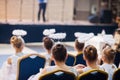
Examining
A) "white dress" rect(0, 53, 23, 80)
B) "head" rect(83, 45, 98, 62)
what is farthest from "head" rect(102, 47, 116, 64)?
"white dress" rect(0, 53, 23, 80)

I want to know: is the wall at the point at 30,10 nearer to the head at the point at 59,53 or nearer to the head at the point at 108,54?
the head at the point at 108,54

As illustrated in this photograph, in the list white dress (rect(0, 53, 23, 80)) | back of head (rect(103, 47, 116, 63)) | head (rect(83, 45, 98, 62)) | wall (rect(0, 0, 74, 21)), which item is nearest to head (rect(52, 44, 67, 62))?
head (rect(83, 45, 98, 62))

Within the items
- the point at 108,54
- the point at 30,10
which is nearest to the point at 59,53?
the point at 108,54

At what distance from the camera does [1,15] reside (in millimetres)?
10469

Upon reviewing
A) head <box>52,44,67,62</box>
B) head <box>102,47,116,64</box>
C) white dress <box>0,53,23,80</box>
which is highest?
head <box>52,44,67,62</box>

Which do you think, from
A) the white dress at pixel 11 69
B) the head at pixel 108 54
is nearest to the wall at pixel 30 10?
the white dress at pixel 11 69

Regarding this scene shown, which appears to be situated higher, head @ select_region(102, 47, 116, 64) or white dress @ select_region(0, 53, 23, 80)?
head @ select_region(102, 47, 116, 64)

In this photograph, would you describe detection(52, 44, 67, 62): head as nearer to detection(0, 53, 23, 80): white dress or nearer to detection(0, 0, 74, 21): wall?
detection(0, 53, 23, 80): white dress

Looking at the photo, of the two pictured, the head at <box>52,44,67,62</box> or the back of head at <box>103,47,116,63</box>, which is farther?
the back of head at <box>103,47,116,63</box>

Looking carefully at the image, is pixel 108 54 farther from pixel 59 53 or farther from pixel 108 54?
pixel 59 53

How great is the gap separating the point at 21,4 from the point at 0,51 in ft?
12.9

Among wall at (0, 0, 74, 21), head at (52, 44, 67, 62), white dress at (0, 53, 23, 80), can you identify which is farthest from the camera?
wall at (0, 0, 74, 21)

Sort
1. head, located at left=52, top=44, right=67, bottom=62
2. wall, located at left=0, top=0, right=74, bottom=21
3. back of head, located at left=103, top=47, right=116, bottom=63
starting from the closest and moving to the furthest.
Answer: head, located at left=52, top=44, right=67, bottom=62
back of head, located at left=103, top=47, right=116, bottom=63
wall, located at left=0, top=0, right=74, bottom=21

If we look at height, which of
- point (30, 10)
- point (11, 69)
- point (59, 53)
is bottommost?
point (11, 69)
